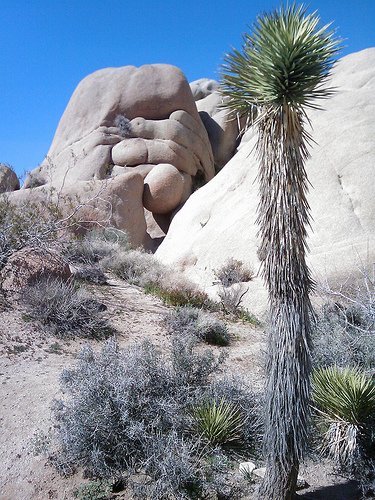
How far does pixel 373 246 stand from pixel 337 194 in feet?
6.44

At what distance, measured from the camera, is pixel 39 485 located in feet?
19.1

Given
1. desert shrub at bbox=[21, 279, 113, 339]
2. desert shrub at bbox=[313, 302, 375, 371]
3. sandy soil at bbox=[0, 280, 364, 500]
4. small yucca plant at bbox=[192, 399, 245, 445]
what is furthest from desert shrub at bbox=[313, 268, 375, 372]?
desert shrub at bbox=[21, 279, 113, 339]

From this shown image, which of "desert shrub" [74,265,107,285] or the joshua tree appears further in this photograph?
"desert shrub" [74,265,107,285]

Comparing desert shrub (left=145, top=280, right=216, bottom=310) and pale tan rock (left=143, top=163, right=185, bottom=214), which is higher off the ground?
pale tan rock (left=143, top=163, right=185, bottom=214)

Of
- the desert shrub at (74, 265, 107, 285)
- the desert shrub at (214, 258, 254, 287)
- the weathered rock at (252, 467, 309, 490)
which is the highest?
the desert shrub at (74, 265, 107, 285)

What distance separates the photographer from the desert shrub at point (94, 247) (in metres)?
13.5

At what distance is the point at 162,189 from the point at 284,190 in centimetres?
1868

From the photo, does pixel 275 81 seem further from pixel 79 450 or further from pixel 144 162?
pixel 144 162

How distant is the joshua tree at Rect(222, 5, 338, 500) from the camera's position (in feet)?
15.1

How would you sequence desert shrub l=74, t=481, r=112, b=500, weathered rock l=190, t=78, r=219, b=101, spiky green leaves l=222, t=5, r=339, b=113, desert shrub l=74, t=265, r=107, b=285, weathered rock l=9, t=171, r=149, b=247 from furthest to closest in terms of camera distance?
weathered rock l=190, t=78, r=219, b=101 < weathered rock l=9, t=171, r=149, b=247 < desert shrub l=74, t=265, r=107, b=285 < desert shrub l=74, t=481, r=112, b=500 < spiky green leaves l=222, t=5, r=339, b=113

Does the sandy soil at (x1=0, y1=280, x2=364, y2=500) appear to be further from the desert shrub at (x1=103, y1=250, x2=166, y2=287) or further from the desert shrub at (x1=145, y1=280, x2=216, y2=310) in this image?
the desert shrub at (x1=103, y1=250, x2=166, y2=287)

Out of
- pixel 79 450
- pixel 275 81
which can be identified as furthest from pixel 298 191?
pixel 79 450

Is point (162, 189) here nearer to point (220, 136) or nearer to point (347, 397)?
point (220, 136)

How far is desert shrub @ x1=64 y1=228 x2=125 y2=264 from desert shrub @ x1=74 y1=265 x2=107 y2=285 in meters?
0.43
